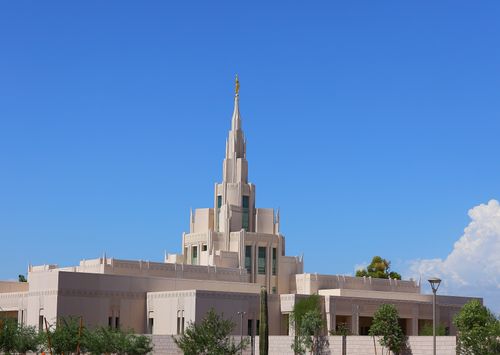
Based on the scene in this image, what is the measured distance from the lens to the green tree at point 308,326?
245ft

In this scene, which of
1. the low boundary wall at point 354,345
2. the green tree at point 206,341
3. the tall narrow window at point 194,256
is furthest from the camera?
the tall narrow window at point 194,256

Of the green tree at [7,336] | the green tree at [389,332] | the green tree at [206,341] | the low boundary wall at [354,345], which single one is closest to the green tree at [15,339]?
the green tree at [7,336]

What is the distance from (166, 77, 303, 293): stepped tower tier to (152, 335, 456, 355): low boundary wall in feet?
63.6

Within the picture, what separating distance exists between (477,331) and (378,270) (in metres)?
67.4

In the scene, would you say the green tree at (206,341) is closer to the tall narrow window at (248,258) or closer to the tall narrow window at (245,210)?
the tall narrow window at (248,258)

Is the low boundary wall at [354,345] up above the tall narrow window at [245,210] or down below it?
below

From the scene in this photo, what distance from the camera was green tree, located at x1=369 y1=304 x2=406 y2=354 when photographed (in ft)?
220

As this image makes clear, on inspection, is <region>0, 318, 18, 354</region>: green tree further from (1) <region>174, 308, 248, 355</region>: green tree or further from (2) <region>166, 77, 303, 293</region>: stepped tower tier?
(2) <region>166, 77, 303, 293</region>: stepped tower tier

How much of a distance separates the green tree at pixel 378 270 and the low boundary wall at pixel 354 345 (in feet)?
154

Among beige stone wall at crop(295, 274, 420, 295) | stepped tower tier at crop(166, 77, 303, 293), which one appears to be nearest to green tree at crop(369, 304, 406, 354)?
beige stone wall at crop(295, 274, 420, 295)

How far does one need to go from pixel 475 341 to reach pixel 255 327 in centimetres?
3306

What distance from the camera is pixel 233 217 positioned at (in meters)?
102

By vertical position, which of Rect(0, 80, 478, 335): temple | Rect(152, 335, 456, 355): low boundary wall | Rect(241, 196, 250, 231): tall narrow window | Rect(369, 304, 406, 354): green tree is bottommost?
Rect(152, 335, 456, 355): low boundary wall

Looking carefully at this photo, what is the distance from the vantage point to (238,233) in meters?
99.8
